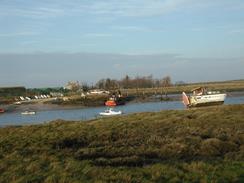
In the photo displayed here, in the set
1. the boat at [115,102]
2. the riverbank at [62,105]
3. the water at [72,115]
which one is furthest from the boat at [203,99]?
the riverbank at [62,105]

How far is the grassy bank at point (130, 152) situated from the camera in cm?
1223

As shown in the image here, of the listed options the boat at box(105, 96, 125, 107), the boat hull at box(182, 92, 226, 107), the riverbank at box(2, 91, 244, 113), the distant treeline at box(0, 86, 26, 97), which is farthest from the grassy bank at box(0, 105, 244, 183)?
the distant treeline at box(0, 86, 26, 97)

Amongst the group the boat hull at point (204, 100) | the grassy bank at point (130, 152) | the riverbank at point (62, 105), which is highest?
the grassy bank at point (130, 152)

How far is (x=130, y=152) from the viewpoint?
645 inches

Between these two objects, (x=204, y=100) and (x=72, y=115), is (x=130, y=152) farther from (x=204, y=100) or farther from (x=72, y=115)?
(x=72, y=115)

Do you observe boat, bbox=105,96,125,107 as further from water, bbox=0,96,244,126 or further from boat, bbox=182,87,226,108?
boat, bbox=182,87,226,108

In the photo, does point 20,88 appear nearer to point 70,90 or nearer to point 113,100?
point 70,90

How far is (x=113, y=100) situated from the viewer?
111 metres

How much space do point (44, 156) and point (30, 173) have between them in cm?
232

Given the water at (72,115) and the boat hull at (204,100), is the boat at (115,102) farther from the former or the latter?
the boat hull at (204,100)

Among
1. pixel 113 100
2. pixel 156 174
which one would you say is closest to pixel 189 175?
pixel 156 174

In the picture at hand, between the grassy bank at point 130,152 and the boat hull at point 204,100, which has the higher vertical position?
the grassy bank at point 130,152

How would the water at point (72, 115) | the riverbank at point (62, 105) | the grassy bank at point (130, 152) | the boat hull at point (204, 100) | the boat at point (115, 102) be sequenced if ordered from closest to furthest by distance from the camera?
the grassy bank at point (130, 152), the boat hull at point (204, 100), the water at point (72, 115), the boat at point (115, 102), the riverbank at point (62, 105)

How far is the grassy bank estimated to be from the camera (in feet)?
40.1
